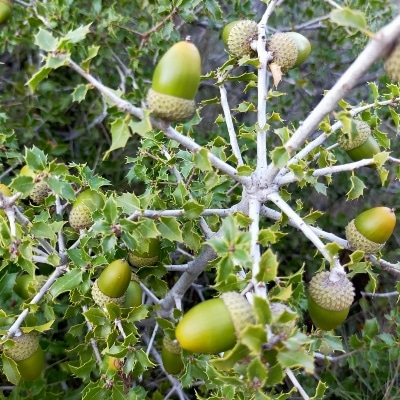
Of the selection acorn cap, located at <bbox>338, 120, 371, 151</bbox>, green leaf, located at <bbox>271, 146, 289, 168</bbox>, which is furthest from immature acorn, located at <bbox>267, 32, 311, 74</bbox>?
green leaf, located at <bbox>271, 146, 289, 168</bbox>

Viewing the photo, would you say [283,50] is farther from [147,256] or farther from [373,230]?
[147,256]

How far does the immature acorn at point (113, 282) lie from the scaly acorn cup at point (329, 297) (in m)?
0.65

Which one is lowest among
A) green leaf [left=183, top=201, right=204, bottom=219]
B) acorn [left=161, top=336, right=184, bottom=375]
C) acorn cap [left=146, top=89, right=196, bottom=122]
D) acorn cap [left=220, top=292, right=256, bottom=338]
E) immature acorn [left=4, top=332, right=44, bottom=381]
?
acorn [left=161, top=336, right=184, bottom=375]

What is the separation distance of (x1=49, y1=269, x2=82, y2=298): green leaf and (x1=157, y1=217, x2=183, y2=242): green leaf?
345mm

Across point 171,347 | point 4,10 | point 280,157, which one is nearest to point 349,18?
point 280,157

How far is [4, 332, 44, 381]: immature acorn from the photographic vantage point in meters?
1.79

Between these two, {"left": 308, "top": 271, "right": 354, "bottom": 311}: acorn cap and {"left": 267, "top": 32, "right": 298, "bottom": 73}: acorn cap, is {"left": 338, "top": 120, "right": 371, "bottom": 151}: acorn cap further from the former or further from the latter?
{"left": 308, "top": 271, "right": 354, "bottom": 311}: acorn cap

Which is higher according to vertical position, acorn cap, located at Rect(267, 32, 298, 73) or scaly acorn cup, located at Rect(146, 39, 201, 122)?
scaly acorn cup, located at Rect(146, 39, 201, 122)

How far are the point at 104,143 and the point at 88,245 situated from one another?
6.79 ft

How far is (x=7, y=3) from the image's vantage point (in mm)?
2637

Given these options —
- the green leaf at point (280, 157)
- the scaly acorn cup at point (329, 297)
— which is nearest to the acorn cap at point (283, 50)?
the green leaf at point (280, 157)

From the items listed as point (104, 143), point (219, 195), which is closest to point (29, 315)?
point (219, 195)

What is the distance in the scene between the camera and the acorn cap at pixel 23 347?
179 centimetres

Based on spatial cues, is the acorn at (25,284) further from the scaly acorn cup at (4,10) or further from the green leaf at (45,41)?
the scaly acorn cup at (4,10)
